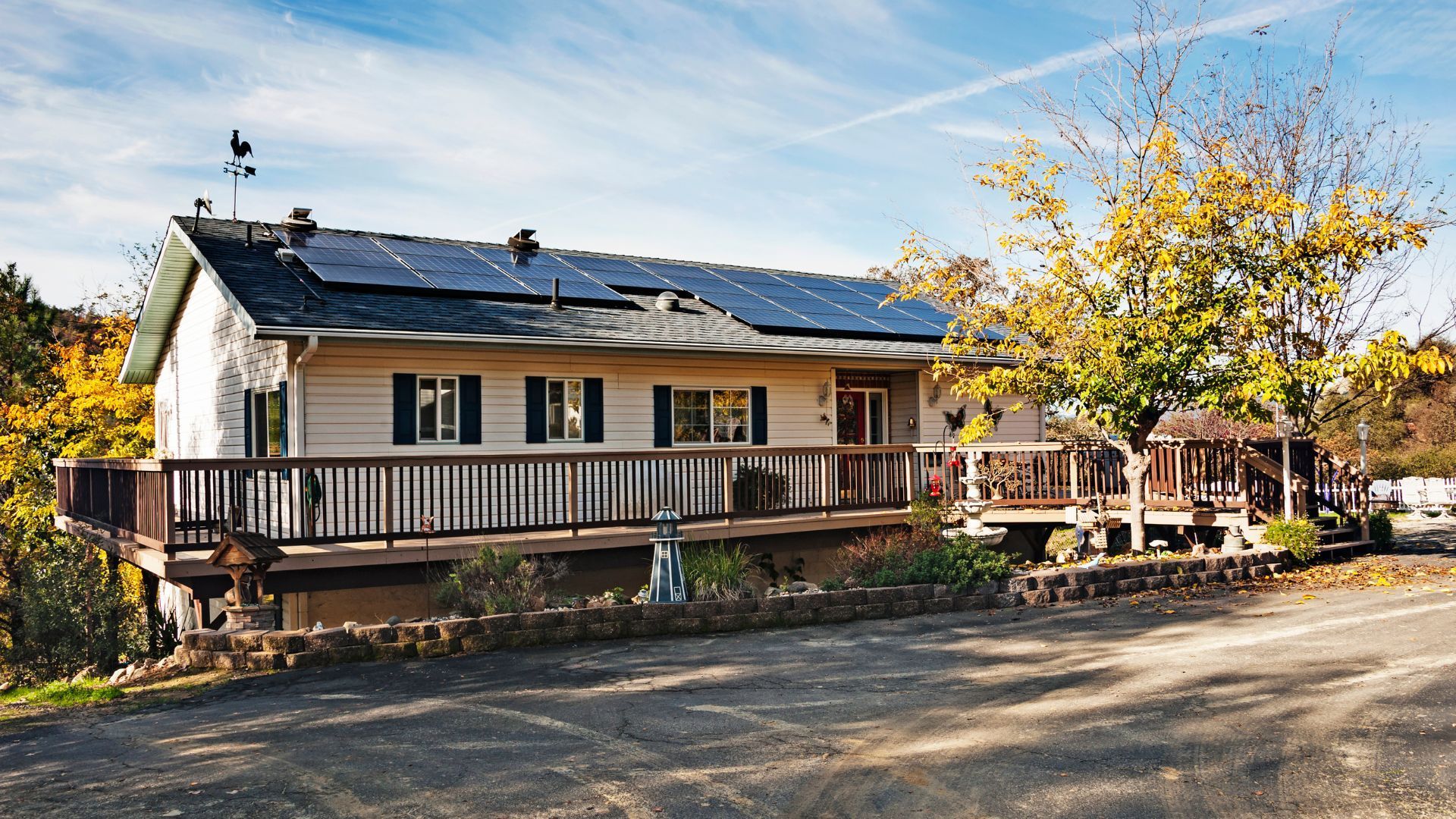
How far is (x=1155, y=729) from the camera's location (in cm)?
628

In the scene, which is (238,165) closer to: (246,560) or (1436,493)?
(246,560)

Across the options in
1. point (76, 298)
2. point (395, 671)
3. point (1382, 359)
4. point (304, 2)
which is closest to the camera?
point (395, 671)

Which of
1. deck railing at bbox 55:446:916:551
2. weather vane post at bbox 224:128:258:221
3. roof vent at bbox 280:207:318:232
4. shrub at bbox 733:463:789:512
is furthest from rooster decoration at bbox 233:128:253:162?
shrub at bbox 733:463:789:512

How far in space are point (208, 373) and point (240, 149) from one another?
407cm

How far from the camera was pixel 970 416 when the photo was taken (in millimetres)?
19781

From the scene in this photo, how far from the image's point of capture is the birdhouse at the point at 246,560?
30.7 feet

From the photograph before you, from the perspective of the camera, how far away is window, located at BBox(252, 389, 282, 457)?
14891 mm

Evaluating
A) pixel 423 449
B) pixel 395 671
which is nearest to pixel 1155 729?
pixel 395 671

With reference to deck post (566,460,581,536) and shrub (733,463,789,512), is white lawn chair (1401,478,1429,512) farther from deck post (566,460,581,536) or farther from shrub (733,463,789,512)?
deck post (566,460,581,536)

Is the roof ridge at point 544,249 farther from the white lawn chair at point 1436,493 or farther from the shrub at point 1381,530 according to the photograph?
the white lawn chair at point 1436,493

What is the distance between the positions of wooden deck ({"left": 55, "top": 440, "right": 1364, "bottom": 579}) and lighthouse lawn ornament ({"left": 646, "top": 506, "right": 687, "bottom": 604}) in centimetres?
236

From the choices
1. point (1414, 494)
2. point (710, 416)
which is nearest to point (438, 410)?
point (710, 416)

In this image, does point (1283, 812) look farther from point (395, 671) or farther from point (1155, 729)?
point (395, 671)

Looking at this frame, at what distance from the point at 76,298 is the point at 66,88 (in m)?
12.8
